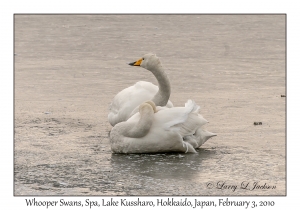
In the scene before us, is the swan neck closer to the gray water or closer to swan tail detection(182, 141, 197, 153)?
the gray water

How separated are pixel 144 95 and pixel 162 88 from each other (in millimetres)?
315

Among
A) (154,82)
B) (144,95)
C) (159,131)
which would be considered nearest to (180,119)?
(159,131)

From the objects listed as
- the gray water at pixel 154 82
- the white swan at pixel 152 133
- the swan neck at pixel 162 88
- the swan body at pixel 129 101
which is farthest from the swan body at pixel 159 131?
the swan body at pixel 129 101

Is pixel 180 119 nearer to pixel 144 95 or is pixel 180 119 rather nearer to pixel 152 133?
pixel 152 133

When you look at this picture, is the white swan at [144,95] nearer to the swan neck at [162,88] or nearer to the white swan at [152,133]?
the swan neck at [162,88]

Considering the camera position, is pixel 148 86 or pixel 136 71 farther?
pixel 136 71

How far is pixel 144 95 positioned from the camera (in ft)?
35.0

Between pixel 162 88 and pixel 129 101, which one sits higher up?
pixel 162 88

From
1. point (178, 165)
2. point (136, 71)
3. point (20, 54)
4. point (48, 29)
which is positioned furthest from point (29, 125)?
point (48, 29)

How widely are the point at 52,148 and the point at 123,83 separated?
4.29 m

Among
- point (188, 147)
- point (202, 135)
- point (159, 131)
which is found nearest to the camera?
point (159, 131)

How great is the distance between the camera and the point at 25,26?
21297mm

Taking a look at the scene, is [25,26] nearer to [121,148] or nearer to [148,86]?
[148,86]

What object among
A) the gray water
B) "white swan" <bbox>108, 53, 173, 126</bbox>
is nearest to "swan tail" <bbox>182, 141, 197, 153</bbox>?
the gray water
